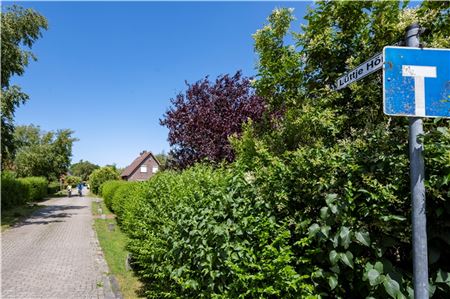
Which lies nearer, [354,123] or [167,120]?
[354,123]

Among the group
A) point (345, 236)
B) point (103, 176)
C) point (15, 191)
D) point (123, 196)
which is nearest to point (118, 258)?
point (123, 196)

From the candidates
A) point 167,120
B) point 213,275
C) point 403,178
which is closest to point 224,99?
point 167,120

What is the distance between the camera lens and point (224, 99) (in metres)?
10.5

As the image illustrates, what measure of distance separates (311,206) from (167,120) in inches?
363

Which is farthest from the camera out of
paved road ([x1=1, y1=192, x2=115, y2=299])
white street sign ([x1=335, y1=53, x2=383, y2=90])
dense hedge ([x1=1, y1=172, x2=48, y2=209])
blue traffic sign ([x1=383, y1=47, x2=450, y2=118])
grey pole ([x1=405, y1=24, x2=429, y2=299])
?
dense hedge ([x1=1, y1=172, x2=48, y2=209])

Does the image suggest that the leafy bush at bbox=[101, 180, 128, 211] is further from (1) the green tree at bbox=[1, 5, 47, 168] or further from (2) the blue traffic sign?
(2) the blue traffic sign

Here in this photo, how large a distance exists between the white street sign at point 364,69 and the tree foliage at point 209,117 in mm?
7069

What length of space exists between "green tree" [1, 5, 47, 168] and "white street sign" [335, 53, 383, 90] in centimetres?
1923

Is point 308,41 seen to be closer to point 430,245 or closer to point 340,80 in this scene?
point 340,80

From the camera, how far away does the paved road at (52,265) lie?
6641 millimetres

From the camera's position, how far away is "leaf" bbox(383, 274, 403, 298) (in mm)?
1982

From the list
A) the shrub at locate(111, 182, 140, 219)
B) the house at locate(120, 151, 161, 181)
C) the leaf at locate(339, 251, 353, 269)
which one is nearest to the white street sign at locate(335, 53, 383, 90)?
the leaf at locate(339, 251, 353, 269)

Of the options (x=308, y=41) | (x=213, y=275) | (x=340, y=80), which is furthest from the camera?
(x=308, y=41)

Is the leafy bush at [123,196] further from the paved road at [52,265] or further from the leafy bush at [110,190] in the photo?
the leafy bush at [110,190]
